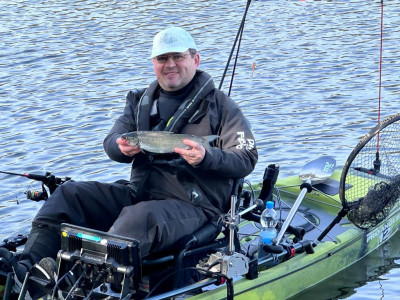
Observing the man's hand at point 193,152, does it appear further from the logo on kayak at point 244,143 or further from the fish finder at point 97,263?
the fish finder at point 97,263

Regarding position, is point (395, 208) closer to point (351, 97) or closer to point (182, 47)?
point (182, 47)

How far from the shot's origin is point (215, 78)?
49.3 ft

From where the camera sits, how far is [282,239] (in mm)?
8094

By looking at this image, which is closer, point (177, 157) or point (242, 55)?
point (177, 157)

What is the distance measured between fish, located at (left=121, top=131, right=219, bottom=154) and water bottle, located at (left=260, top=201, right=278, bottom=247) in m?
0.99

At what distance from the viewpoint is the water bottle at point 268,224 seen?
25.8ft

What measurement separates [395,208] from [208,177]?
2.86 metres

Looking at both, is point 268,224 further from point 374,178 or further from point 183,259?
point 374,178

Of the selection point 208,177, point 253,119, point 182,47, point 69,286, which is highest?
point 182,47

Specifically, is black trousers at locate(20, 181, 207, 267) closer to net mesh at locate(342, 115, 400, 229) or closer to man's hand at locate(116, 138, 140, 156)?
man's hand at locate(116, 138, 140, 156)

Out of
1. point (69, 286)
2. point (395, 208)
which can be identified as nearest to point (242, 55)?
point (395, 208)

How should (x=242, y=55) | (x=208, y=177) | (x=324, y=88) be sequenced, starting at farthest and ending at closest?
(x=242, y=55), (x=324, y=88), (x=208, y=177)

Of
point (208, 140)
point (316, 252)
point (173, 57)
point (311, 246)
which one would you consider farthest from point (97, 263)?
point (316, 252)

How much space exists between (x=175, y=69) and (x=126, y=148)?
0.74 meters
